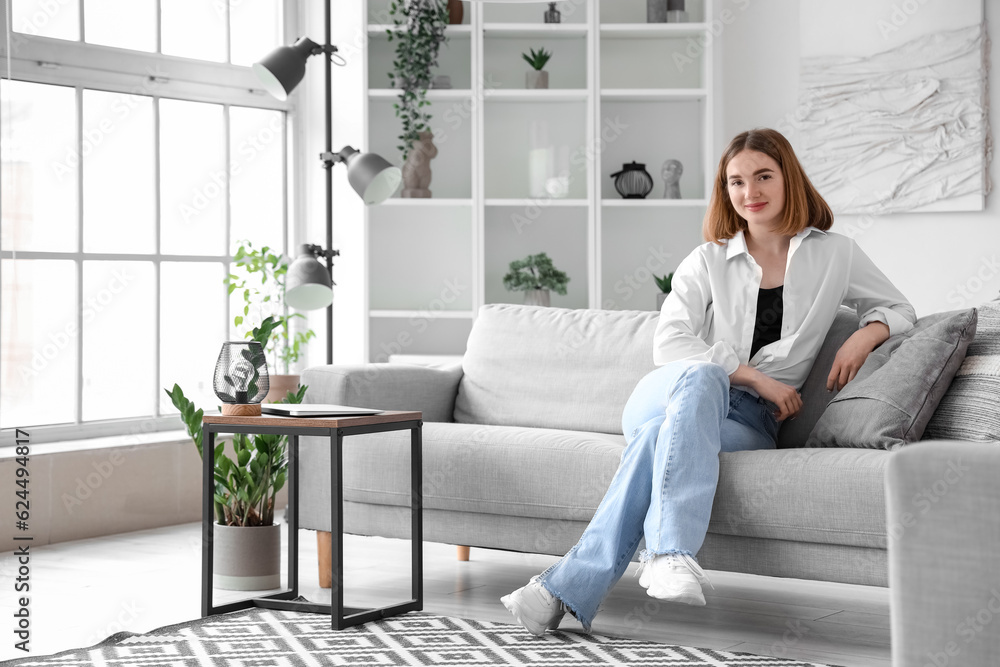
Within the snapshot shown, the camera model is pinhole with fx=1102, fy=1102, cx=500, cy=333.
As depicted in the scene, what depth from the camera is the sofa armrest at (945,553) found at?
0.87 metres

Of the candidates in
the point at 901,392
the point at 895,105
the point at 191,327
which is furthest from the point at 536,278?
the point at 901,392

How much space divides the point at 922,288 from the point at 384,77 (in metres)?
2.38

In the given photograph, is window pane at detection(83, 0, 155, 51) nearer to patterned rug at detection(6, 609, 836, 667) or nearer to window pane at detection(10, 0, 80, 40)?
window pane at detection(10, 0, 80, 40)

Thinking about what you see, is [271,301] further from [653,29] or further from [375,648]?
[375,648]

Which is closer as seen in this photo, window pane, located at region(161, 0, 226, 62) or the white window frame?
the white window frame

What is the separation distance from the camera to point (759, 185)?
2.62 metres

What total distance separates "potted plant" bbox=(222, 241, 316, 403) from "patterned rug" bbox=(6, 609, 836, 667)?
1701 mm

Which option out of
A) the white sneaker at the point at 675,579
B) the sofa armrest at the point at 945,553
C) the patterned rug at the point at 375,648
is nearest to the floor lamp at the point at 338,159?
the patterned rug at the point at 375,648

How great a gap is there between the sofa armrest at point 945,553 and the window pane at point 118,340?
3650 mm

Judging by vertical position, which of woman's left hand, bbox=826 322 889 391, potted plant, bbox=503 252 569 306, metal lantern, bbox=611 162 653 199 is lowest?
woman's left hand, bbox=826 322 889 391

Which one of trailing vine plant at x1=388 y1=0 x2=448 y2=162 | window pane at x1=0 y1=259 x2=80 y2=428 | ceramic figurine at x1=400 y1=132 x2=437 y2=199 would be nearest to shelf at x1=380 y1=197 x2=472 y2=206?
ceramic figurine at x1=400 y1=132 x2=437 y2=199

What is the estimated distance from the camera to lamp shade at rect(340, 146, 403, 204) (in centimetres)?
328

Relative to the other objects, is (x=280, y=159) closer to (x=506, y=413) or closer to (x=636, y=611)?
(x=506, y=413)

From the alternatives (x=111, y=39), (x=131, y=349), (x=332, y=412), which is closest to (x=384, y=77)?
(x=111, y=39)
